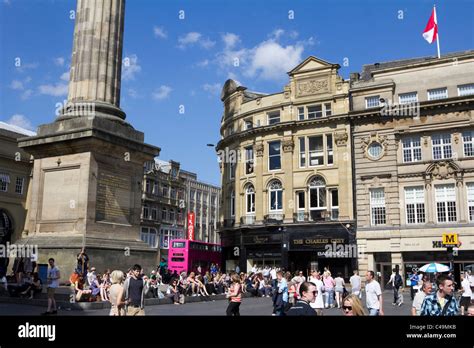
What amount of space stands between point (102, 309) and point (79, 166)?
4651mm

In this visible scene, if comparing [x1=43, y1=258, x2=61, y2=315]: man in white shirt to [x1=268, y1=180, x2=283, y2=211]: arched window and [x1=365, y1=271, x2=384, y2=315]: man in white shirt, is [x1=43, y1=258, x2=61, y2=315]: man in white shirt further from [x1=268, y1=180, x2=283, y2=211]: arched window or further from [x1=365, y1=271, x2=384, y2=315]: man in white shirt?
[x1=268, y1=180, x2=283, y2=211]: arched window

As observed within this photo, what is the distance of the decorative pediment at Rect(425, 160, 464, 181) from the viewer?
3751 centimetres

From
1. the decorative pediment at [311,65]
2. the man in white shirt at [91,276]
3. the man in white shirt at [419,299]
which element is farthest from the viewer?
the decorative pediment at [311,65]

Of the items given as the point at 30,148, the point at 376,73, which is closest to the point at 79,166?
the point at 30,148

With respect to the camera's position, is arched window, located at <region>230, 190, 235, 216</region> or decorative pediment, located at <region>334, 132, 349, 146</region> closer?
decorative pediment, located at <region>334, 132, 349, 146</region>

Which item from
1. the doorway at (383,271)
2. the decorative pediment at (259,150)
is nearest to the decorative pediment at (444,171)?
the doorway at (383,271)

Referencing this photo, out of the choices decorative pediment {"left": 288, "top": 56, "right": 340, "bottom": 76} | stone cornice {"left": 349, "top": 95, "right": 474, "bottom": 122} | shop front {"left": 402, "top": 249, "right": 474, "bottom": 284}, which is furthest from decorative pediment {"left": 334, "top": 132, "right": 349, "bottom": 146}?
shop front {"left": 402, "top": 249, "right": 474, "bottom": 284}

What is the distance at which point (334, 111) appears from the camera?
43.5 m

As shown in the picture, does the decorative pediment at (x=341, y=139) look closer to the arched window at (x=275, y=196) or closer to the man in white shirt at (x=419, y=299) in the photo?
the arched window at (x=275, y=196)

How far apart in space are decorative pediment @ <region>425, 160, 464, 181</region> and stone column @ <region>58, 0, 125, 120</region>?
96.2 ft
